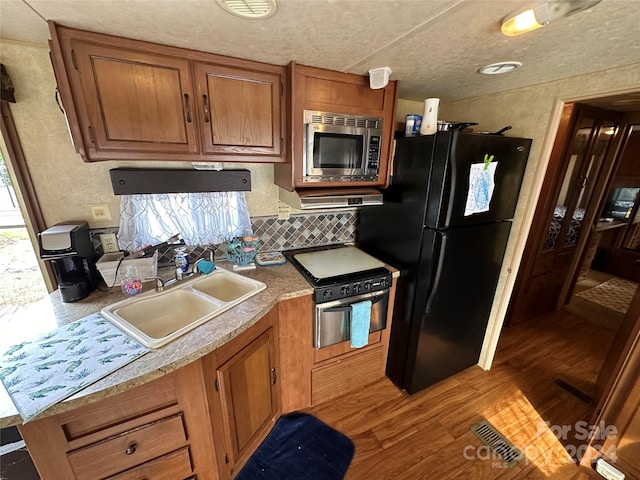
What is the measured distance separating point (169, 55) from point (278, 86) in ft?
1.70

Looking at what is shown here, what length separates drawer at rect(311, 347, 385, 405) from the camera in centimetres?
183

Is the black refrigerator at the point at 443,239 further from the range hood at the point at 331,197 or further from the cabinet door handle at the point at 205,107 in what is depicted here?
the cabinet door handle at the point at 205,107

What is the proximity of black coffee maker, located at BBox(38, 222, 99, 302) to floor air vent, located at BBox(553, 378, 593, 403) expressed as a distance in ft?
11.0

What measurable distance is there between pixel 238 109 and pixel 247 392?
1515 millimetres

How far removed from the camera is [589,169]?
101 inches

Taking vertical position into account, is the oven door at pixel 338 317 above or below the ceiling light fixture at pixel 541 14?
below

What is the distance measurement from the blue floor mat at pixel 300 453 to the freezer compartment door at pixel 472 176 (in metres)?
1.51

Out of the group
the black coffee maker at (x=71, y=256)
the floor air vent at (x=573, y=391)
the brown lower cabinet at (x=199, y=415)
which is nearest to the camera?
the brown lower cabinet at (x=199, y=415)

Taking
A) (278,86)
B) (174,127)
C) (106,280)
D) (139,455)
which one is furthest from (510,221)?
(106,280)

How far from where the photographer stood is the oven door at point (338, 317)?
5.34 feet

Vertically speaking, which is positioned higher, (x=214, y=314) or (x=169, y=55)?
(x=169, y=55)

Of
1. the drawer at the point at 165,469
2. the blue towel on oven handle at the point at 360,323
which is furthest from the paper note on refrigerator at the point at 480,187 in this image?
the drawer at the point at 165,469

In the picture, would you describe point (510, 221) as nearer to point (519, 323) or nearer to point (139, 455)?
point (519, 323)

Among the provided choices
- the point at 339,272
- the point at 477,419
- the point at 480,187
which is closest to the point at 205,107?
the point at 339,272
